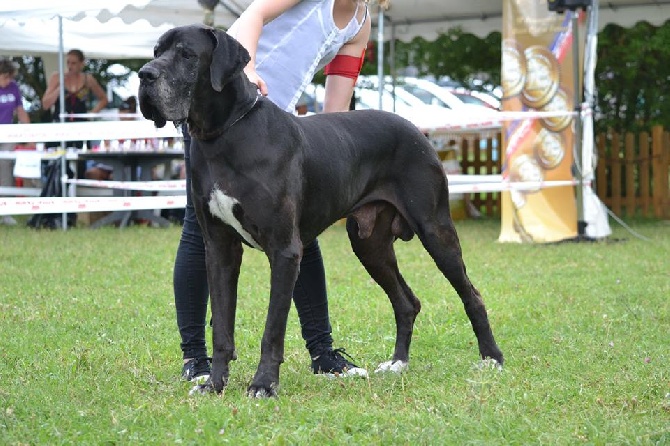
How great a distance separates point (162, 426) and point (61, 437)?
13.0 inches

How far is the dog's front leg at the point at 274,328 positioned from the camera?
399 cm

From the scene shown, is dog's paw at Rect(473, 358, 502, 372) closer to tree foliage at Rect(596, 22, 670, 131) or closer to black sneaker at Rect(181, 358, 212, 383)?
black sneaker at Rect(181, 358, 212, 383)

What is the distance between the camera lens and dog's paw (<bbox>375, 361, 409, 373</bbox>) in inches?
189

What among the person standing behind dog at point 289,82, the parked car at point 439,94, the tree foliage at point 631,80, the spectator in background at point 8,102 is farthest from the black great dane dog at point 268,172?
the parked car at point 439,94

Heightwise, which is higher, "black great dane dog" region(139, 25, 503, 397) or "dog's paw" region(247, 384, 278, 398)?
"black great dane dog" region(139, 25, 503, 397)

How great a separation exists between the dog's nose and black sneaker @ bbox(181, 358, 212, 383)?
140 cm

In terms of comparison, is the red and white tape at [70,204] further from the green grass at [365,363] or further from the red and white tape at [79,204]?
the green grass at [365,363]

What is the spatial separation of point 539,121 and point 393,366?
7.29 m

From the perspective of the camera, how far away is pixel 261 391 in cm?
401

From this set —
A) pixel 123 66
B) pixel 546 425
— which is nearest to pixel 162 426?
pixel 546 425

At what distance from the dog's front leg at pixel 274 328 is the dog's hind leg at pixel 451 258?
83 cm

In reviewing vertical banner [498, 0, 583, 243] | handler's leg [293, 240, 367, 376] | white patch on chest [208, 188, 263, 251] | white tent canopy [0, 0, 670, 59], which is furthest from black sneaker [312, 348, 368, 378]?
white tent canopy [0, 0, 670, 59]

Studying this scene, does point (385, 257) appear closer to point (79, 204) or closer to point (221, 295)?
point (221, 295)

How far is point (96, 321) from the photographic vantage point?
6.27 meters
